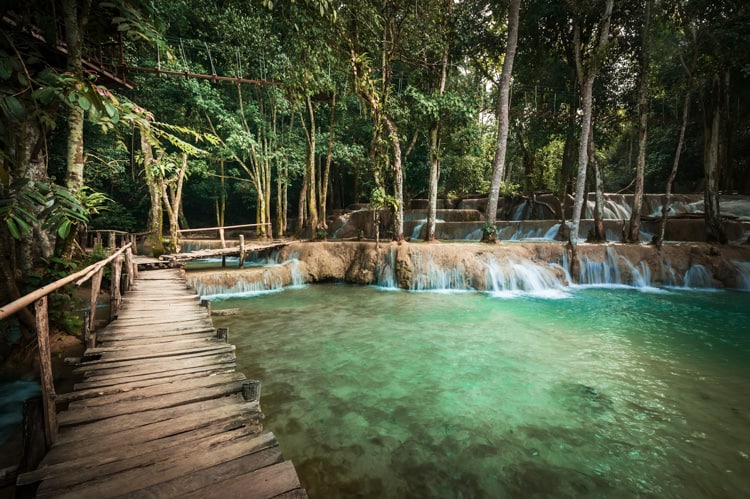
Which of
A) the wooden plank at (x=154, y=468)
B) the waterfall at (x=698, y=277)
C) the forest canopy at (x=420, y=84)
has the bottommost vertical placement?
the waterfall at (x=698, y=277)

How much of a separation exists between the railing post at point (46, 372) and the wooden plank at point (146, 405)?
0.36 ft

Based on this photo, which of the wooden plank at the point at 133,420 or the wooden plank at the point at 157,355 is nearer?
the wooden plank at the point at 133,420

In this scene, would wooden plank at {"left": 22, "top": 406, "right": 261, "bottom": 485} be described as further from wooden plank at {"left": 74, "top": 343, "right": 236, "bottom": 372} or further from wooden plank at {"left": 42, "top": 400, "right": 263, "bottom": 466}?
wooden plank at {"left": 74, "top": 343, "right": 236, "bottom": 372}

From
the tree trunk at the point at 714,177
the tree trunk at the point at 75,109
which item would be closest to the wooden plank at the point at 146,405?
the tree trunk at the point at 75,109

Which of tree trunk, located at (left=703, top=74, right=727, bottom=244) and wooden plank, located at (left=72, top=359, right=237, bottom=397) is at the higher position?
tree trunk, located at (left=703, top=74, right=727, bottom=244)

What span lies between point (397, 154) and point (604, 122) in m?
11.8

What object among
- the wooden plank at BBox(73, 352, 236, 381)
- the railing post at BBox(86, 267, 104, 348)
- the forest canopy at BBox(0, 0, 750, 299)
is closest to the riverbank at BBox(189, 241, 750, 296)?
the forest canopy at BBox(0, 0, 750, 299)

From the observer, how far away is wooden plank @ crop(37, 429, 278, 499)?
6.55ft

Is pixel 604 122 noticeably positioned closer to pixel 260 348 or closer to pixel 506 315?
pixel 506 315

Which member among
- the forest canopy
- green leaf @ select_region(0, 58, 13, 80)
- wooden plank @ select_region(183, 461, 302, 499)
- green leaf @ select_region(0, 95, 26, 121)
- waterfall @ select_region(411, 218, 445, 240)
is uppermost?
the forest canopy

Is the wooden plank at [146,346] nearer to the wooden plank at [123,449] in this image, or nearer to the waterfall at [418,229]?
the wooden plank at [123,449]

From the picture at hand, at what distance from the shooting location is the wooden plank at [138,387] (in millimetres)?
2877

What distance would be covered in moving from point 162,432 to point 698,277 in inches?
659

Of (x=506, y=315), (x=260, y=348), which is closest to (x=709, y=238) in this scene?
(x=506, y=315)
